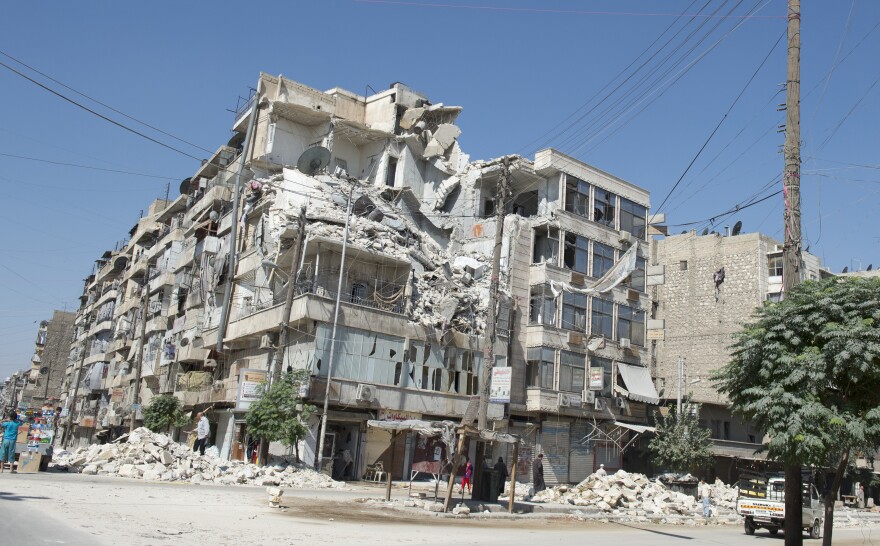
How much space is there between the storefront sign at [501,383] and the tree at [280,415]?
8226 mm

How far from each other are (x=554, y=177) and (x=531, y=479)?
18.4 meters

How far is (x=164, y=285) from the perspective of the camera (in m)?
57.1

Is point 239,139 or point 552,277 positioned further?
point 239,139

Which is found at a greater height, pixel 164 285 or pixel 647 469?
pixel 164 285

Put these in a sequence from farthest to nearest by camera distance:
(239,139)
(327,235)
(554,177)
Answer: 1. (239,139)
2. (554,177)
3. (327,235)

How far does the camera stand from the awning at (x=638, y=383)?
45969 millimetres

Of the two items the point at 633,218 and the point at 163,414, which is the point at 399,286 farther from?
the point at 633,218

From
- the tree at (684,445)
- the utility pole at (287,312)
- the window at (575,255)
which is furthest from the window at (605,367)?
the utility pole at (287,312)

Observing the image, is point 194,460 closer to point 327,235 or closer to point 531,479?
point 327,235

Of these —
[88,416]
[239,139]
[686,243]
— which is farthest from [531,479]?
[88,416]

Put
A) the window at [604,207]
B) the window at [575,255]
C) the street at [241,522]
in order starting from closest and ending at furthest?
the street at [241,522]
the window at [575,255]
the window at [604,207]

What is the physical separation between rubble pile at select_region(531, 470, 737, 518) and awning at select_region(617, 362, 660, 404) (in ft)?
41.7

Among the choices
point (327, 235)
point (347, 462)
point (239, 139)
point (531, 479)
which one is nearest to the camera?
point (347, 462)

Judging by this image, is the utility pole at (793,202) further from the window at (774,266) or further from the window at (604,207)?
the window at (774,266)
